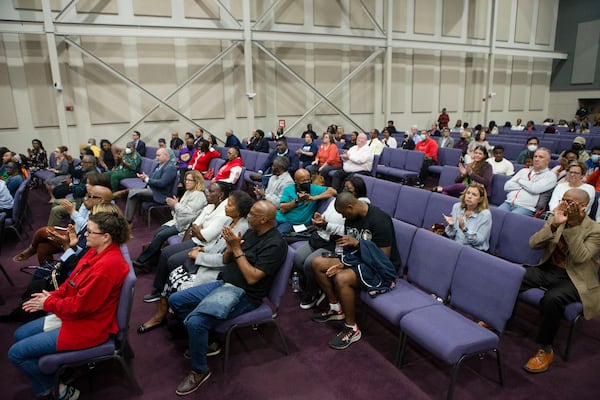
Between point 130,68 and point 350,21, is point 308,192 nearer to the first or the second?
point 130,68

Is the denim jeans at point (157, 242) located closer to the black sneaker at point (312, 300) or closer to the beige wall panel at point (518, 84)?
the black sneaker at point (312, 300)

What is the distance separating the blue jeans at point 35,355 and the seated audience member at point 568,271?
309cm

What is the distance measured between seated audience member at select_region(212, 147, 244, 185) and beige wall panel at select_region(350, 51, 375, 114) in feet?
31.4

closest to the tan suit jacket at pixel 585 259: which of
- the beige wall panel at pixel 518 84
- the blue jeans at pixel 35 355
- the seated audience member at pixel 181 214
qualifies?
the seated audience member at pixel 181 214

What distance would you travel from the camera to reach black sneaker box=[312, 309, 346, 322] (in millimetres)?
3490

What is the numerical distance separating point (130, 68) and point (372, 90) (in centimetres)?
861

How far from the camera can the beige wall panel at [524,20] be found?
18359 mm

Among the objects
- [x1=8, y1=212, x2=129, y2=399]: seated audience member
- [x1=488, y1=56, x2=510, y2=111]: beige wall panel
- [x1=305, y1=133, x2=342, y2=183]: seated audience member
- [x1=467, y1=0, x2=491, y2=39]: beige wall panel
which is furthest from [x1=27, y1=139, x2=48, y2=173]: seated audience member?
[x1=488, y1=56, x2=510, y2=111]: beige wall panel

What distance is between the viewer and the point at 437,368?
9.25 feet

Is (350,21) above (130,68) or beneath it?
above

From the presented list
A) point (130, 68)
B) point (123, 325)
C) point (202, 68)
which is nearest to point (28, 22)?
point (130, 68)

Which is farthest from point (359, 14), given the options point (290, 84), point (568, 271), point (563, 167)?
point (568, 271)

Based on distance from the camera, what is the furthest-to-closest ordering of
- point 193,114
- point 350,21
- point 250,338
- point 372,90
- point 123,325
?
point 372,90 < point 350,21 < point 193,114 < point 250,338 < point 123,325

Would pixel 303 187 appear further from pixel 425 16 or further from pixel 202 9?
pixel 425 16
